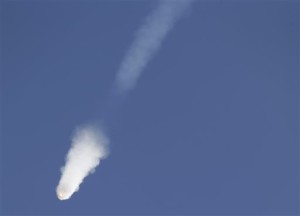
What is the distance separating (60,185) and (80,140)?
4.59 feet

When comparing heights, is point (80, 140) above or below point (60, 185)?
above

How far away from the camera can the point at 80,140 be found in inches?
652

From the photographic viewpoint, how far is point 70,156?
16516 mm

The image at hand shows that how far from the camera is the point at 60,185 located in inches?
645

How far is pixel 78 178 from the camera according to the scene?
16375 mm

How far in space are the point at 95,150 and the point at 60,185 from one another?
4.62ft

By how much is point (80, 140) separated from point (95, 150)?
52 cm

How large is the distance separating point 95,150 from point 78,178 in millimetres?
944

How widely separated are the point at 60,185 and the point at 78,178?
0.55 metres

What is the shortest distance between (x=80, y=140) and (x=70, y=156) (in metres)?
0.54

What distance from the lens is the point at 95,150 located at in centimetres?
1664
